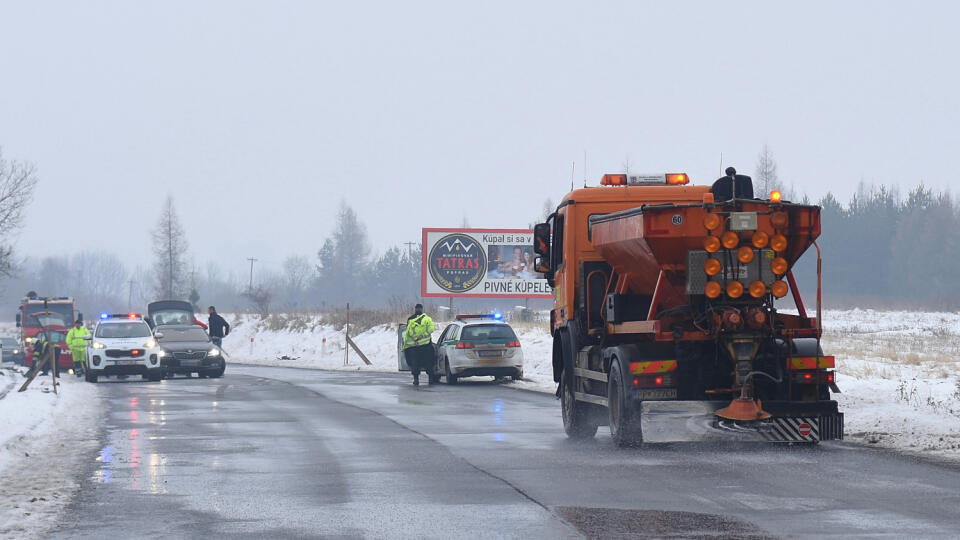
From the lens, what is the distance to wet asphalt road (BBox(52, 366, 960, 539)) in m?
8.72

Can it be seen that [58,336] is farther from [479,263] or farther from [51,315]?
[479,263]

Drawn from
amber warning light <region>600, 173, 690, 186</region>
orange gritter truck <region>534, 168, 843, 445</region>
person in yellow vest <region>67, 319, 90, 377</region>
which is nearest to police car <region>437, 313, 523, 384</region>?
person in yellow vest <region>67, 319, 90, 377</region>

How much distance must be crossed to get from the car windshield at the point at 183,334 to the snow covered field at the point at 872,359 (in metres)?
7.93

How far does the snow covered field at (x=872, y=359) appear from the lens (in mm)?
15695

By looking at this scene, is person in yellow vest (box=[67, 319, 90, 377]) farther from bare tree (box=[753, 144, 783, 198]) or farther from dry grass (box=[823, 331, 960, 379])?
bare tree (box=[753, 144, 783, 198])

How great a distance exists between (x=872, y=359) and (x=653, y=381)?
1797 centimetres

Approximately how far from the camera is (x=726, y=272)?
13.5 m

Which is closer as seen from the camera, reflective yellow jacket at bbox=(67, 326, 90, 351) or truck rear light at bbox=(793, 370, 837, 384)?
truck rear light at bbox=(793, 370, 837, 384)

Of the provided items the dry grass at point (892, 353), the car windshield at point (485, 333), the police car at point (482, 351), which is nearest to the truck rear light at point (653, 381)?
the dry grass at point (892, 353)

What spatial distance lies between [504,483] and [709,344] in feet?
12.0

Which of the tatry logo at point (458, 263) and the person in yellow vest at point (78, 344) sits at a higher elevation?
the tatry logo at point (458, 263)

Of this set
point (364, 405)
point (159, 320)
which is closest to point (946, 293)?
point (159, 320)

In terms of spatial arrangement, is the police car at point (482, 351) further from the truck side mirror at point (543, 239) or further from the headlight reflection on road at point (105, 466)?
the headlight reflection on road at point (105, 466)

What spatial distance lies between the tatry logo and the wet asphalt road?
1277 inches
